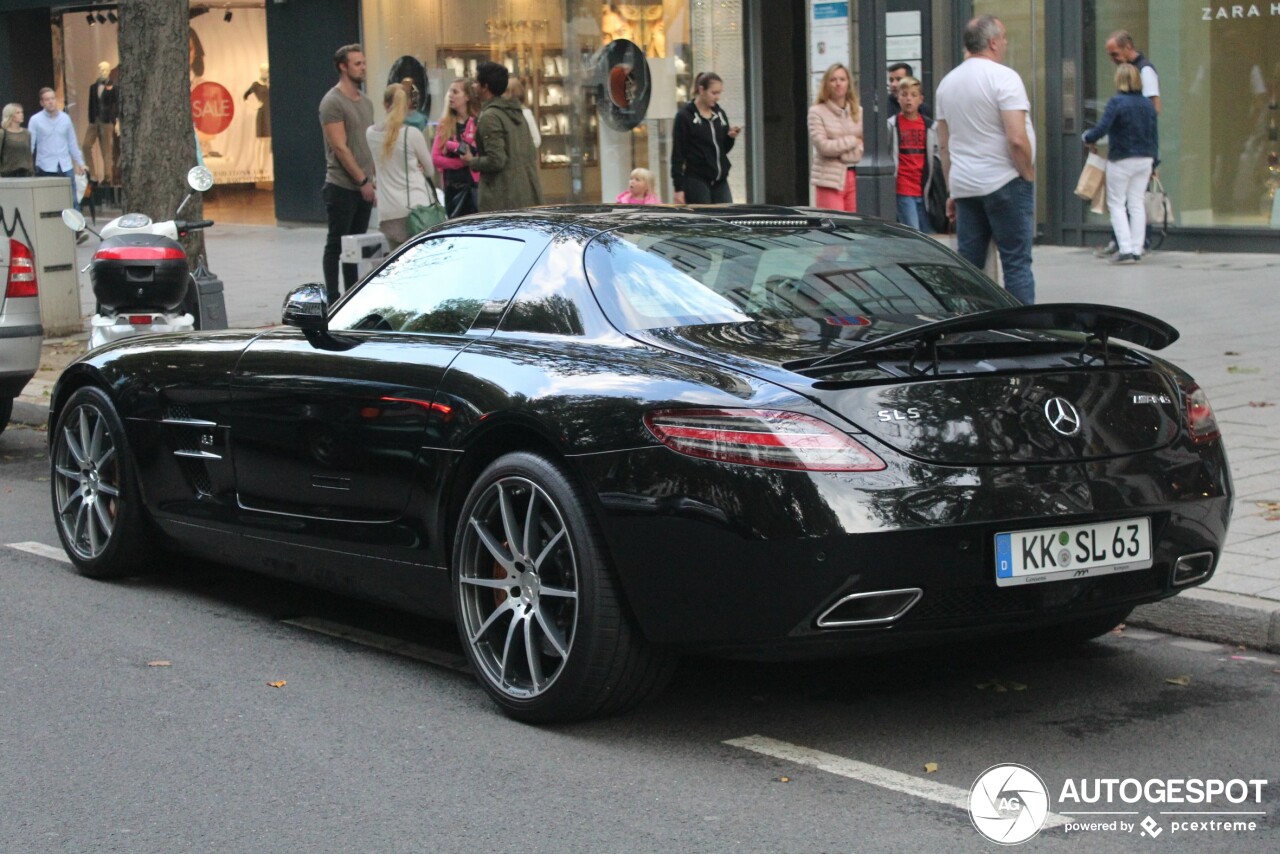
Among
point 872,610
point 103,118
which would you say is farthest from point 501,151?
point 103,118

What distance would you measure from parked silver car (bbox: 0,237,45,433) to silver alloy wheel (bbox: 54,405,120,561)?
3.00m

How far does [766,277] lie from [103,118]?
92.9 ft

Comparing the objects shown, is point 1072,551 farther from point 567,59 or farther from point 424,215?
point 567,59

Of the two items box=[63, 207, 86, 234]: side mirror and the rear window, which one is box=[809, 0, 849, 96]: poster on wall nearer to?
box=[63, 207, 86, 234]: side mirror

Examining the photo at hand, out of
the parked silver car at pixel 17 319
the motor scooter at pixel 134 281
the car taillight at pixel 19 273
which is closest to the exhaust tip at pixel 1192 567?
the parked silver car at pixel 17 319

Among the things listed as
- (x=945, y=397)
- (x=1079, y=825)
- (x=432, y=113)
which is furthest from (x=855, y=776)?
(x=432, y=113)

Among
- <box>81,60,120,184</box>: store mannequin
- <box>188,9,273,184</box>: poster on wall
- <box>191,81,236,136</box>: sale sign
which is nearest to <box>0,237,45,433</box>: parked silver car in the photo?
<box>188,9,273,184</box>: poster on wall

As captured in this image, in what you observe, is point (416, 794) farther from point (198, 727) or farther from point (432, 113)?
point (432, 113)

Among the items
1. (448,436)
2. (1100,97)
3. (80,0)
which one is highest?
(80,0)

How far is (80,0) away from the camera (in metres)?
30.5

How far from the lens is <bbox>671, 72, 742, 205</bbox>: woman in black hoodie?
1418cm

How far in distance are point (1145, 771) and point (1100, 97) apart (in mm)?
14977

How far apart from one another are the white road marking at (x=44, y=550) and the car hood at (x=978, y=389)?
11.5ft

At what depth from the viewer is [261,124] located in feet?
93.1
